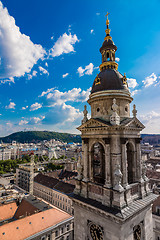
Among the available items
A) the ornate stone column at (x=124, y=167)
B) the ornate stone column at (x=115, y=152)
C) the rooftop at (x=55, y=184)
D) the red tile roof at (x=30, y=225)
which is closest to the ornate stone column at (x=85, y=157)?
the ornate stone column at (x=115, y=152)

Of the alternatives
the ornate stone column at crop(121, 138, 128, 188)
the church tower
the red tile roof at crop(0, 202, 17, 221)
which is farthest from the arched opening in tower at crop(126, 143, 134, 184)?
the red tile roof at crop(0, 202, 17, 221)

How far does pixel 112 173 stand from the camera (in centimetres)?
1347

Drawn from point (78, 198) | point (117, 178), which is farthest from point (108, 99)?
point (78, 198)

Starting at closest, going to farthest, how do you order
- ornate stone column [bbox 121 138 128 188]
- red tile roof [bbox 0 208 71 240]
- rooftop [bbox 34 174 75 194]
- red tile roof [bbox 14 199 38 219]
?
ornate stone column [bbox 121 138 128 188], red tile roof [bbox 0 208 71 240], red tile roof [bbox 14 199 38 219], rooftop [bbox 34 174 75 194]

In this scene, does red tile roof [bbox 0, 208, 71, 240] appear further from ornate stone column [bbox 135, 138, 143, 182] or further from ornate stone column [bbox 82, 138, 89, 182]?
ornate stone column [bbox 135, 138, 143, 182]

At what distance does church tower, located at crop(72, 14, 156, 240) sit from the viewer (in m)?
12.5

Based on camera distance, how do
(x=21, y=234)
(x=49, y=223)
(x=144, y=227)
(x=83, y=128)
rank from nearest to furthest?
(x=144, y=227), (x=83, y=128), (x=21, y=234), (x=49, y=223)

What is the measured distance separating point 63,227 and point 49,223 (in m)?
4.42

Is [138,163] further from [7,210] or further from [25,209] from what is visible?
[7,210]

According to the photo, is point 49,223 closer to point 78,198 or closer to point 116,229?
point 78,198

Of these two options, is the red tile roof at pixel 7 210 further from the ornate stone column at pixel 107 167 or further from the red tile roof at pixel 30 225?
the ornate stone column at pixel 107 167

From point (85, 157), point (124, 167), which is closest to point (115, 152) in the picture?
point (124, 167)

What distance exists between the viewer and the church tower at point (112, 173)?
40.9 ft

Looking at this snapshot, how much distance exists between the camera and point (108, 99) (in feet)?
49.9
